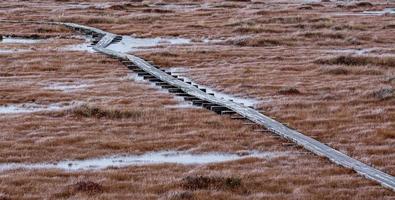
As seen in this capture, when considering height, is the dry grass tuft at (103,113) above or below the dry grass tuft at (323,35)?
above

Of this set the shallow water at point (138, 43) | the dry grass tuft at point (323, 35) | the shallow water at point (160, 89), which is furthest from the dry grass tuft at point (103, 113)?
the dry grass tuft at point (323, 35)

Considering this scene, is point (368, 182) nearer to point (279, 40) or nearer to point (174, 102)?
point (174, 102)

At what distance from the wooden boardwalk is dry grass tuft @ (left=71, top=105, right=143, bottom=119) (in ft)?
12.9

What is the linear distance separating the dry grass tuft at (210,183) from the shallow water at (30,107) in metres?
15.1

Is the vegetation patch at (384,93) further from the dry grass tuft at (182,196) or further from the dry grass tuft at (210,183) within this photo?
the dry grass tuft at (182,196)

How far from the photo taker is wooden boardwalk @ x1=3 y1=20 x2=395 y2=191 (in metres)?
23.3

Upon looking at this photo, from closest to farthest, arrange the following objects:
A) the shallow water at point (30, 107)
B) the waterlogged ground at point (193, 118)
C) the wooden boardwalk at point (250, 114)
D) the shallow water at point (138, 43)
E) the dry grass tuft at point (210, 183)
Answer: the dry grass tuft at point (210, 183), the waterlogged ground at point (193, 118), the wooden boardwalk at point (250, 114), the shallow water at point (30, 107), the shallow water at point (138, 43)

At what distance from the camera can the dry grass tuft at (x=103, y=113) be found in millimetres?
33062

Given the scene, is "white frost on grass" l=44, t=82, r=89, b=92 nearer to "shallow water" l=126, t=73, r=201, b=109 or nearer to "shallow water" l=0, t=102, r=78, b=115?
"shallow water" l=126, t=73, r=201, b=109

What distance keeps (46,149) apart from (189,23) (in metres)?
62.1

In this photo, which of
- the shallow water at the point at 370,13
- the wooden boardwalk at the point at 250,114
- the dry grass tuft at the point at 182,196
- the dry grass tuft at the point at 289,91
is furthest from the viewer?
the shallow water at the point at 370,13

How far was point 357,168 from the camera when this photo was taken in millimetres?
23500

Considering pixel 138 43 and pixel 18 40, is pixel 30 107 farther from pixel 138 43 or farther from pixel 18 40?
pixel 18 40

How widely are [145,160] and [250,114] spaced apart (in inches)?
334
